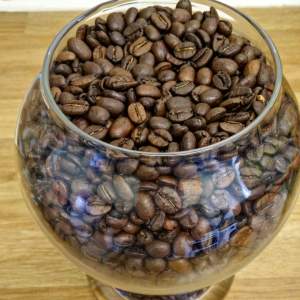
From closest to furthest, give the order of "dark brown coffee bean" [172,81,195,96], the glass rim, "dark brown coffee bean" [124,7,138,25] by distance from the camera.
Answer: the glass rim, "dark brown coffee bean" [172,81,195,96], "dark brown coffee bean" [124,7,138,25]

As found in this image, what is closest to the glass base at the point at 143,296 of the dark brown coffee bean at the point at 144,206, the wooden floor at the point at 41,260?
the wooden floor at the point at 41,260

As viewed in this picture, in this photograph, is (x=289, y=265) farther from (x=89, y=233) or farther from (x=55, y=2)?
(x=55, y=2)

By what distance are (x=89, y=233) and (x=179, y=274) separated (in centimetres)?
11

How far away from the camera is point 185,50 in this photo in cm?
71

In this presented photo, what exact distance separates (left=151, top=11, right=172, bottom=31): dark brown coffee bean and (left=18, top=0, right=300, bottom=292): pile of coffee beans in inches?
1.1

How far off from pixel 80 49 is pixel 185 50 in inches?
5.1

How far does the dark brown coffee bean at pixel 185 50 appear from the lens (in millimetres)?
701

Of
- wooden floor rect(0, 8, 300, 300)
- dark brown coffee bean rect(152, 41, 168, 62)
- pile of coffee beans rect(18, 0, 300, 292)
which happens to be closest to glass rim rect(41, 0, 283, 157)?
pile of coffee beans rect(18, 0, 300, 292)

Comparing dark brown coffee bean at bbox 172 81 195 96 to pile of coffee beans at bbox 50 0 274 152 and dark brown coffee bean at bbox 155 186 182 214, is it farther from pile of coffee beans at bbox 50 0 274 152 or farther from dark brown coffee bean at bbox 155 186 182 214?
dark brown coffee bean at bbox 155 186 182 214

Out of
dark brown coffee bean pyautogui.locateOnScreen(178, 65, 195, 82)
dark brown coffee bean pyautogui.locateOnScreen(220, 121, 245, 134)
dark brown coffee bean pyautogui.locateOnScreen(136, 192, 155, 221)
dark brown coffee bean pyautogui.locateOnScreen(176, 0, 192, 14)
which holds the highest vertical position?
dark brown coffee bean pyautogui.locateOnScreen(176, 0, 192, 14)

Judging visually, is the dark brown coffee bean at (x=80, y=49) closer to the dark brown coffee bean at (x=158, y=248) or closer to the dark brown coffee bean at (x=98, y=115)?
the dark brown coffee bean at (x=98, y=115)

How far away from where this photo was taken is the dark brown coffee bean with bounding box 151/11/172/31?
745 millimetres

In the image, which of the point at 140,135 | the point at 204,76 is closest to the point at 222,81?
the point at 204,76

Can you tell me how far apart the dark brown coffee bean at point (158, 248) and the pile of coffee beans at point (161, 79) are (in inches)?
3.8
